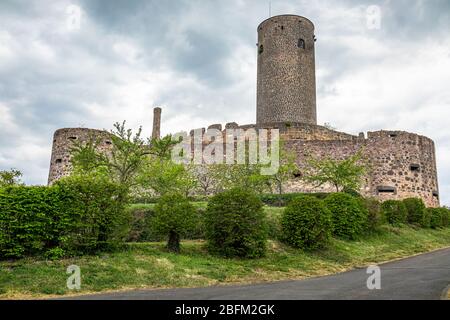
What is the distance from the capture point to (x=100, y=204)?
1166 cm

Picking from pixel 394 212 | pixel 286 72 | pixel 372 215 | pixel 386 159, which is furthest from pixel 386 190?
pixel 286 72

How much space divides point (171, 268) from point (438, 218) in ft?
61.0

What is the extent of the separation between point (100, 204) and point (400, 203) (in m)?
16.2

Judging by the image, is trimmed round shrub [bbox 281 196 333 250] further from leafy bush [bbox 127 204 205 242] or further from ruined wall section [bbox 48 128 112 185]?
ruined wall section [bbox 48 128 112 185]

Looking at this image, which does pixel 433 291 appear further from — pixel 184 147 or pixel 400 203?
pixel 184 147

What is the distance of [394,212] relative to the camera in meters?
21.1

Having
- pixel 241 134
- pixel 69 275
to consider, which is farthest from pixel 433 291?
pixel 241 134

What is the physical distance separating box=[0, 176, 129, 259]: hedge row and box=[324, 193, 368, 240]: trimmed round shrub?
877 cm

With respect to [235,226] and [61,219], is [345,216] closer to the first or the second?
[235,226]

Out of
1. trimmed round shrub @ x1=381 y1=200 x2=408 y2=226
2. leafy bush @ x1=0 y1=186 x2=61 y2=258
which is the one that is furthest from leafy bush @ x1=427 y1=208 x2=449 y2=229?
leafy bush @ x1=0 y1=186 x2=61 y2=258

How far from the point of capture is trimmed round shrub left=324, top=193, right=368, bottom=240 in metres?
16.8

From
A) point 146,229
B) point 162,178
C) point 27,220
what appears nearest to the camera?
point 27,220

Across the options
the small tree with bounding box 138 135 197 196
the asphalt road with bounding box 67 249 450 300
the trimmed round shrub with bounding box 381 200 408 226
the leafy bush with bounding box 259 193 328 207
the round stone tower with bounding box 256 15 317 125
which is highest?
the round stone tower with bounding box 256 15 317 125

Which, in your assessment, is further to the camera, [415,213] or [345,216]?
[415,213]
